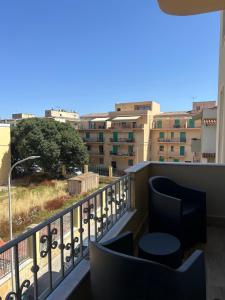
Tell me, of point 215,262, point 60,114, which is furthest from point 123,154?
point 215,262

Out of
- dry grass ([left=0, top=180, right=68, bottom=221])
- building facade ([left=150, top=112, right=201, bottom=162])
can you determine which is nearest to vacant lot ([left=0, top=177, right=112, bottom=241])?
dry grass ([left=0, top=180, right=68, bottom=221])

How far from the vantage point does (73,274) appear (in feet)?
4.91

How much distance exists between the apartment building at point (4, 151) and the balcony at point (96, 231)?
64.6ft

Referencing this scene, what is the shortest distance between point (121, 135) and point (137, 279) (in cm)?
2568

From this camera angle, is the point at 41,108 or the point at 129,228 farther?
the point at 41,108

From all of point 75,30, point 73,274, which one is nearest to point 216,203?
point 73,274

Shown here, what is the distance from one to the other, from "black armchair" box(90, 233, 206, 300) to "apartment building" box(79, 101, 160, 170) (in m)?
24.3

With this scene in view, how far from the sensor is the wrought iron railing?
3.65 ft

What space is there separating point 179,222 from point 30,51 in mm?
18626

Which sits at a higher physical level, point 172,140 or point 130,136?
point 130,136

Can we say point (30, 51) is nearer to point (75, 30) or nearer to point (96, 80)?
point (75, 30)

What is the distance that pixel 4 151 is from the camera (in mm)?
20656

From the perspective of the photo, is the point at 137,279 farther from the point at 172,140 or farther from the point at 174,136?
the point at 174,136

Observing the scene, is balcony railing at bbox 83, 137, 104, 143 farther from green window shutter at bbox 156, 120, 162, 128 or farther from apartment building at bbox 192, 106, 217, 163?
apartment building at bbox 192, 106, 217, 163
